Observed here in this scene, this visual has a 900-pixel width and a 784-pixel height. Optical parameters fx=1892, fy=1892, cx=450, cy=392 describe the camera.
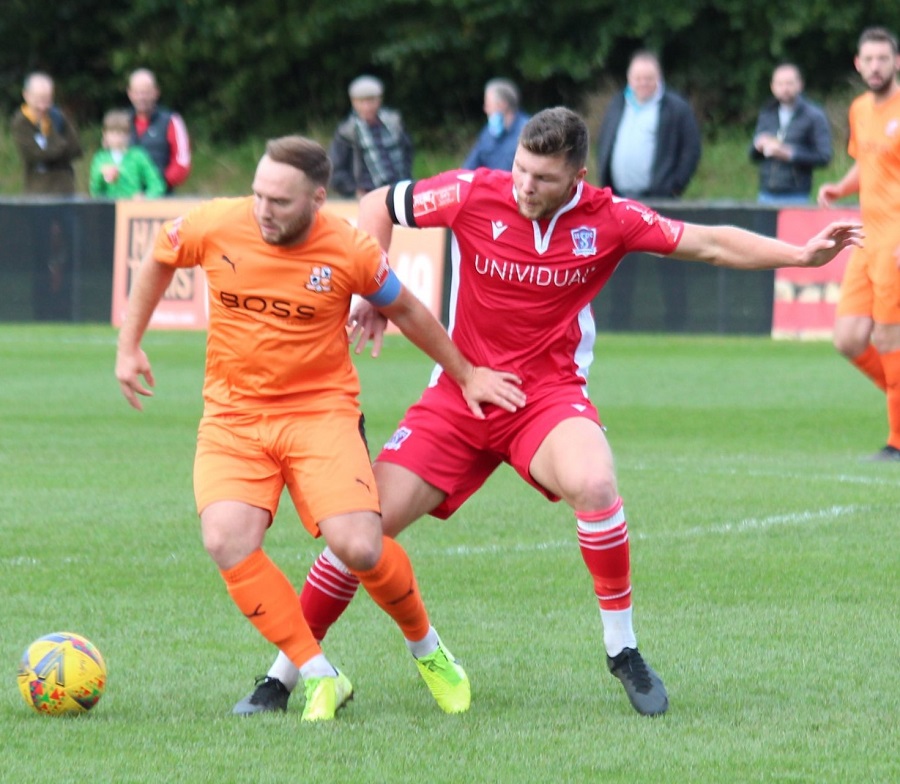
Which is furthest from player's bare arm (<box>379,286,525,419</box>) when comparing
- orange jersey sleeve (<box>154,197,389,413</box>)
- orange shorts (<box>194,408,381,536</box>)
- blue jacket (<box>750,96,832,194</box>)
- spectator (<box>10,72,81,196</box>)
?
spectator (<box>10,72,81,196</box>)

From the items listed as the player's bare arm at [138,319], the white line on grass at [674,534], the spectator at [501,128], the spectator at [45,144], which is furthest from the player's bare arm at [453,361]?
the spectator at [45,144]

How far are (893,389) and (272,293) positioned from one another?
20.2 feet

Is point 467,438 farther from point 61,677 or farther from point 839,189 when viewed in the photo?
point 839,189

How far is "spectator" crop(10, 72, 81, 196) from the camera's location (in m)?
20.1

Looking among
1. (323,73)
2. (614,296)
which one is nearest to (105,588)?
(614,296)

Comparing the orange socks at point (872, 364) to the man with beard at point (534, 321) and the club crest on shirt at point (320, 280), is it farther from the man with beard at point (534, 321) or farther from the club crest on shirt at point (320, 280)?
the club crest on shirt at point (320, 280)

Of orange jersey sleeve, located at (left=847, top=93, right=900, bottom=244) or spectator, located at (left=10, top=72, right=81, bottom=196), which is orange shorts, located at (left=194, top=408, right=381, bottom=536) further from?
spectator, located at (left=10, top=72, right=81, bottom=196)

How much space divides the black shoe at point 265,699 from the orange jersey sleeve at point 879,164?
6.13 metres

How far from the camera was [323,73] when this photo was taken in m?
33.2

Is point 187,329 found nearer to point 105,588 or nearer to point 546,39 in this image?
point 105,588

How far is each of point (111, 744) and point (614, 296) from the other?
13348mm

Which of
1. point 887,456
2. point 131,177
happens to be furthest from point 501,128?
point 887,456

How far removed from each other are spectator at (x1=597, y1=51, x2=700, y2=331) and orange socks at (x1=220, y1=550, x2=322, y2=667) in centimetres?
1243

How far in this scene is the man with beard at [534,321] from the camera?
5.91 metres
